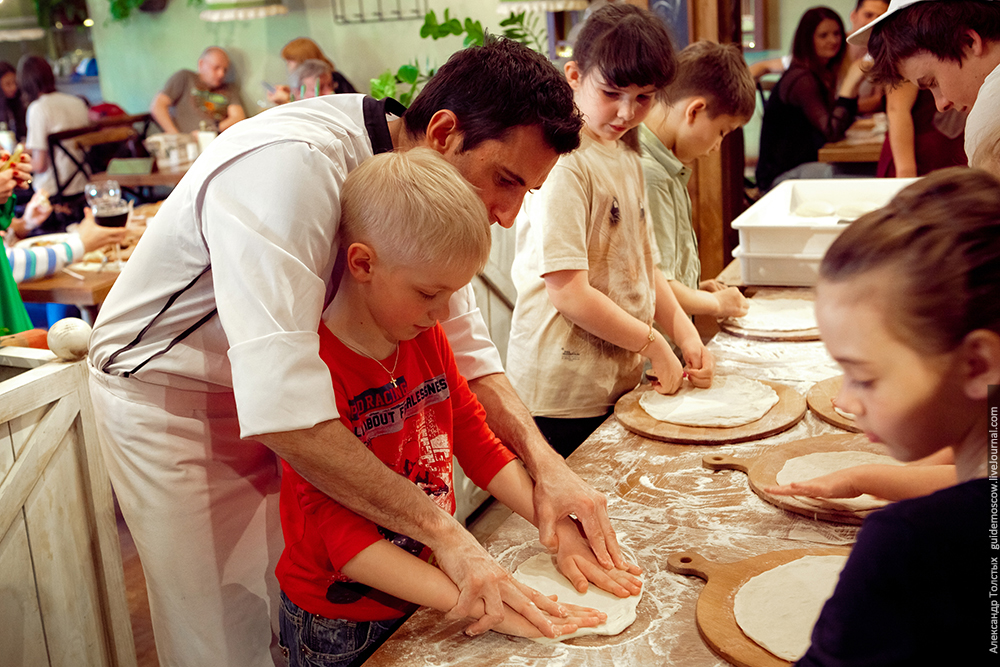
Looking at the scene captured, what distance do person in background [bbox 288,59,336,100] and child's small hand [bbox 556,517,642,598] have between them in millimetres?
4966

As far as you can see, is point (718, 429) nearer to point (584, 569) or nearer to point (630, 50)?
point (584, 569)

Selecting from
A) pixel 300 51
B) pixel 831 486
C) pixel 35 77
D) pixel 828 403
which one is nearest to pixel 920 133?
pixel 828 403

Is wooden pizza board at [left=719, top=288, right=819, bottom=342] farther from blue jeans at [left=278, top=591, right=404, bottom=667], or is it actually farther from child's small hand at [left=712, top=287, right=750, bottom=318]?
blue jeans at [left=278, top=591, right=404, bottom=667]

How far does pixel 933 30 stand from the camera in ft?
5.28

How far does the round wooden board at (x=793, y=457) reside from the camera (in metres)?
1.37

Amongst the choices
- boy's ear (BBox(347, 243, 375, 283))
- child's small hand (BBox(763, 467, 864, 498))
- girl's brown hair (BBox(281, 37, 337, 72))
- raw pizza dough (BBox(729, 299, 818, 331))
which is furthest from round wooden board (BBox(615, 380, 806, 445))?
girl's brown hair (BBox(281, 37, 337, 72))

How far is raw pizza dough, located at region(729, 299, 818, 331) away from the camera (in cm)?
241

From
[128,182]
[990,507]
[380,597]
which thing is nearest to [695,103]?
[380,597]

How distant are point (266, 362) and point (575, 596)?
565 millimetres

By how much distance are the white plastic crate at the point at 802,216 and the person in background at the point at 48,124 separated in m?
4.78

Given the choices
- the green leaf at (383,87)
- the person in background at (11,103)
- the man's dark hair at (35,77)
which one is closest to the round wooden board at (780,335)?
the green leaf at (383,87)

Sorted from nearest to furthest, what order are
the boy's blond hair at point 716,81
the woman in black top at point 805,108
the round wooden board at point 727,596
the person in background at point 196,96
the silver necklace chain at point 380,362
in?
the round wooden board at point 727,596 → the silver necklace chain at point 380,362 → the boy's blond hair at point 716,81 → the woman in black top at point 805,108 → the person in background at point 196,96

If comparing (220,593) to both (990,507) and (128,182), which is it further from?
(128,182)

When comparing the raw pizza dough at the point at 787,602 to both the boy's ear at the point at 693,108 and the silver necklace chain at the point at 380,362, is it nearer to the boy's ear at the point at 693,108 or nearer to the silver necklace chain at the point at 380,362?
the silver necklace chain at the point at 380,362
